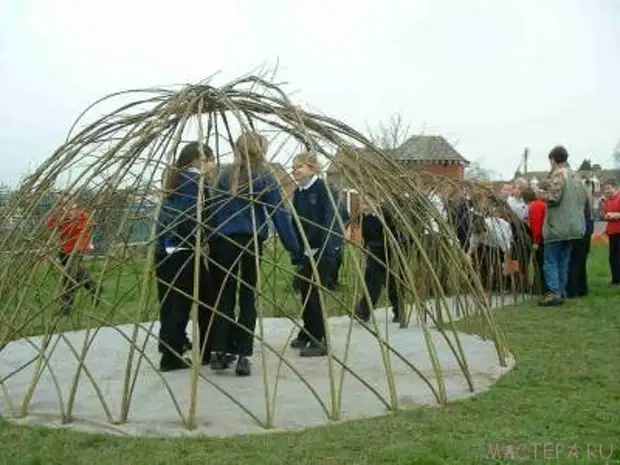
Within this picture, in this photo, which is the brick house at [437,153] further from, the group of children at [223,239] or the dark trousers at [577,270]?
the group of children at [223,239]

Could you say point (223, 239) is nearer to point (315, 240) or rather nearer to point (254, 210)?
point (254, 210)

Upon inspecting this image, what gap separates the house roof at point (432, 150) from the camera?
24.3 metres

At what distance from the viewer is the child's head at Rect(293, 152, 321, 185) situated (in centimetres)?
527

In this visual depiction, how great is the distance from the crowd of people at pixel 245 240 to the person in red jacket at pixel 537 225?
54 cm

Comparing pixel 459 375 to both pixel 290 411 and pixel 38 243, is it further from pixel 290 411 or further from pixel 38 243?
pixel 38 243

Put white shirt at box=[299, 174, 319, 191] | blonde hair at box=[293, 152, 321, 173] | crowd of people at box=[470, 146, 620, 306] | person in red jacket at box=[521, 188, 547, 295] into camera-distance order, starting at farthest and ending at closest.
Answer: person in red jacket at box=[521, 188, 547, 295] < crowd of people at box=[470, 146, 620, 306] < white shirt at box=[299, 174, 319, 191] < blonde hair at box=[293, 152, 321, 173]

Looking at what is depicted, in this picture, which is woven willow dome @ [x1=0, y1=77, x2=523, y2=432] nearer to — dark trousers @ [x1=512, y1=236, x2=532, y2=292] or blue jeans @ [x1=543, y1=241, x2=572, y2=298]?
blue jeans @ [x1=543, y1=241, x2=572, y2=298]

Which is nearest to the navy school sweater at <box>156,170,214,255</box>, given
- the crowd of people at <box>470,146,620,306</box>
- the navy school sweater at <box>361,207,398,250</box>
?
the navy school sweater at <box>361,207,398,250</box>

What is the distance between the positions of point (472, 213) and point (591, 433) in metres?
5.85

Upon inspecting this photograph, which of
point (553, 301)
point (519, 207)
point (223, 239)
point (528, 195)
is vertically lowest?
point (553, 301)

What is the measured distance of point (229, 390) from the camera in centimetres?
521

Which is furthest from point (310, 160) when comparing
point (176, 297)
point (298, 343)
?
point (298, 343)

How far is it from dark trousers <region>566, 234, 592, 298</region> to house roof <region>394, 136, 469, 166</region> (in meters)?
13.2

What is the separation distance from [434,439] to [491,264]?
6.22 meters
